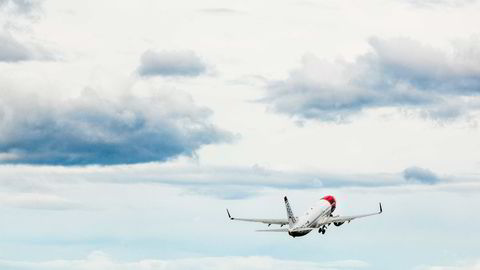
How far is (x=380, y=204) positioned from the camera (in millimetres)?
177000

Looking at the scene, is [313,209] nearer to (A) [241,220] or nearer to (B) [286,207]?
(B) [286,207]

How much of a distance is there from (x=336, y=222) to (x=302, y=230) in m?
14.3

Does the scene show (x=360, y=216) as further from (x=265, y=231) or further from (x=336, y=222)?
(x=265, y=231)

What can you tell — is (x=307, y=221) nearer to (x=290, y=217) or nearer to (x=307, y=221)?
(x=307, y=221)

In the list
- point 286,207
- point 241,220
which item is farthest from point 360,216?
point 241,220

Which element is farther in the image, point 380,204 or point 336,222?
point 336,222

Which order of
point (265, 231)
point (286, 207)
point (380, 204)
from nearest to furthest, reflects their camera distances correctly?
point (265, 231), point (380, 204), point (286, 207)

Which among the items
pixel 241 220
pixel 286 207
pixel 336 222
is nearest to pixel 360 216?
pixel 336 222

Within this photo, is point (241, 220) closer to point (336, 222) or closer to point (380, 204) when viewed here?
point (336, 222)

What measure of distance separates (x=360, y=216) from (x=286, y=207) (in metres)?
24.0

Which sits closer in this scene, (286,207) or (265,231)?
(265,231)

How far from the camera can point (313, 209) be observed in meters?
199

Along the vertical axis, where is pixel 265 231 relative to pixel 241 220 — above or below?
below

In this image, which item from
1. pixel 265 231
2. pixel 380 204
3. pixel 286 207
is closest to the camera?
pixel 265 231
